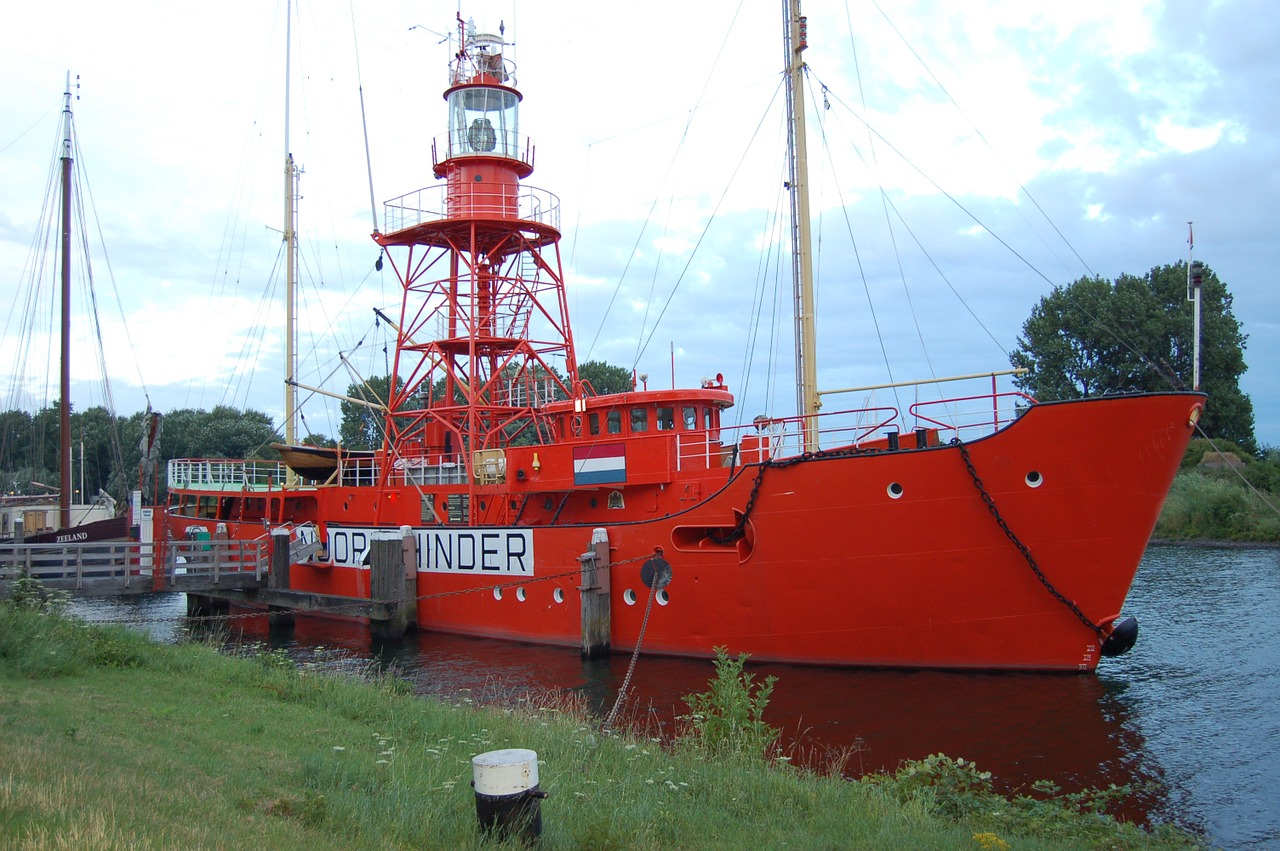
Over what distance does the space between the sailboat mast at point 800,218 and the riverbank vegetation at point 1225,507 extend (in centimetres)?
2478

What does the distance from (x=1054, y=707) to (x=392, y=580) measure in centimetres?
1473

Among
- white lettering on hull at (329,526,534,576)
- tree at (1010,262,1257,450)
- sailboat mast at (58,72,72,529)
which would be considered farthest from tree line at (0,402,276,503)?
tree at (1010,262,1257,450)

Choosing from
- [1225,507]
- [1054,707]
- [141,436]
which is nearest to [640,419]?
[1054,707]

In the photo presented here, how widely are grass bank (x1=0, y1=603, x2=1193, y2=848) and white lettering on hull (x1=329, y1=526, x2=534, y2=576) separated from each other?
7675 mm

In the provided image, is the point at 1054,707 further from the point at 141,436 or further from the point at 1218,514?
the point at 141,436

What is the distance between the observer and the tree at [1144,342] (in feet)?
173

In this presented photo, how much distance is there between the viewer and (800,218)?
1923cm

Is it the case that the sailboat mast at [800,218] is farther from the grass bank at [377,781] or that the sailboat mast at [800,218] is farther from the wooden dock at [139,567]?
the wooden dock at [139,567]

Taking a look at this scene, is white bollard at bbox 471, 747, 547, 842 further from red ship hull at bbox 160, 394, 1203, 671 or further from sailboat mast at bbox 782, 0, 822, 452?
sailboat mast at bbox 782, 0, 822, 452

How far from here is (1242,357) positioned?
2106 inches

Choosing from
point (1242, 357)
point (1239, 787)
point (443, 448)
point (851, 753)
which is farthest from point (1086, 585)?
point (1242, 357)

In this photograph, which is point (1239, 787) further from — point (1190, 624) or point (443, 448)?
point (443, 448)

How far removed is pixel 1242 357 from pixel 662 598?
160 ft

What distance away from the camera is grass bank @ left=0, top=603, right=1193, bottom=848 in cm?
612
